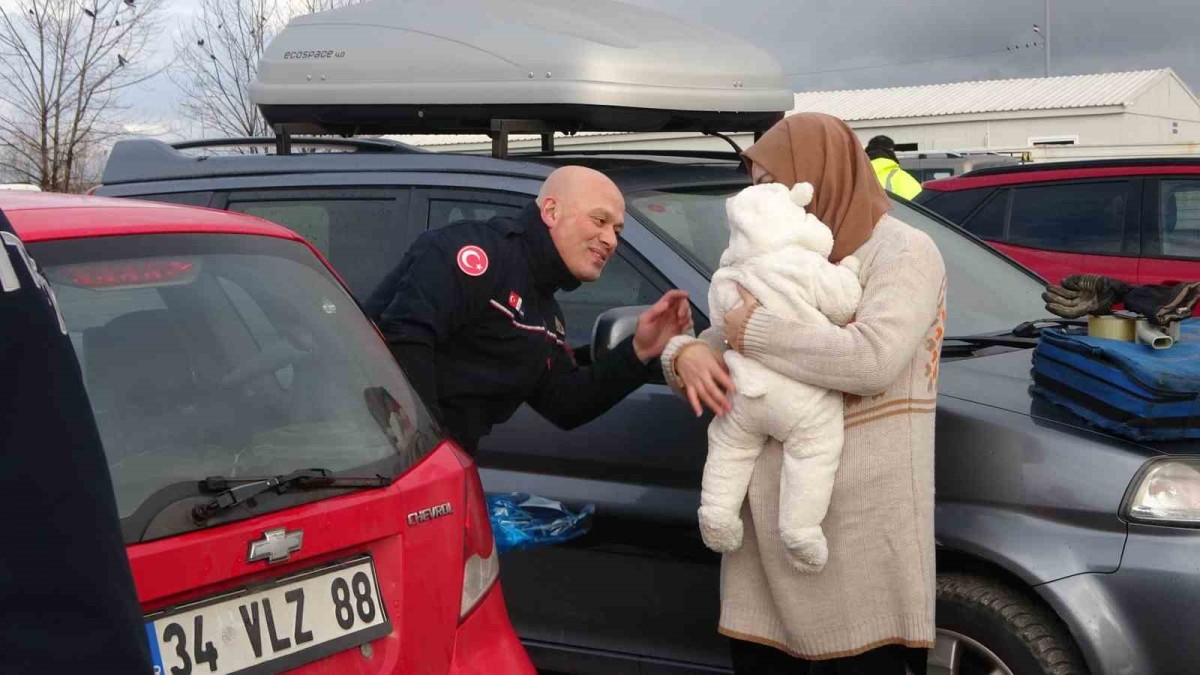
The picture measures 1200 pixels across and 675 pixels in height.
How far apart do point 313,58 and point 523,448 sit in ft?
5.00

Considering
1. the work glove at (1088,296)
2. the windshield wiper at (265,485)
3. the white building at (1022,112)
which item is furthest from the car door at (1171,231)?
the white building at (1022,112)

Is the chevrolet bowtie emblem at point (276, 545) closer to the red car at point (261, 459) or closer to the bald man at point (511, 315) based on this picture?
the red car at point (261, 459)

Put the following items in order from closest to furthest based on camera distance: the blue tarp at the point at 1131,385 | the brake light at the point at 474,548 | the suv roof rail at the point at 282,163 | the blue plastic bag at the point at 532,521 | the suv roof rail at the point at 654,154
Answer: the brake light at the point at 474,548, the blue tarp at the point at 1131,385, the blue plastic bag at the point at 532,521, the suv roof rail at the point at 282,163, the suv roof rail at the point at 654,154

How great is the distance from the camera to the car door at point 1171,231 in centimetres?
676

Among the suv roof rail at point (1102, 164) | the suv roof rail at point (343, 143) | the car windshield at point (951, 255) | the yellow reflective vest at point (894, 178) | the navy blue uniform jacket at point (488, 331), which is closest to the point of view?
the navy blue uniform jacket at point (488, 331)

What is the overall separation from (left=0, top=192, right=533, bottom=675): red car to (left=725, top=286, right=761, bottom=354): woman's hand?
61 centimetres

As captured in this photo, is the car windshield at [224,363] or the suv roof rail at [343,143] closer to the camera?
the car windshield at [224,363]

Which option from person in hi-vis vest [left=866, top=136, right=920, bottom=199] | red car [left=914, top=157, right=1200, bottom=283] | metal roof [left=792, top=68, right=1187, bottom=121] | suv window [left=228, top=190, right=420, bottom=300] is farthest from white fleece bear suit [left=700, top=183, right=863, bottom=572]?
metal roof [left=792, top=68, right=1187, bottom=121]

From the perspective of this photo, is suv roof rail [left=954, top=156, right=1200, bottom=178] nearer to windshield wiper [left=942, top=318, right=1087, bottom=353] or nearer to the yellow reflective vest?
the yellow reflective vest

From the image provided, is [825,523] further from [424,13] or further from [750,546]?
[424,13]

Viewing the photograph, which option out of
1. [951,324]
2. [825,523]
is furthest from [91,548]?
[951,324]

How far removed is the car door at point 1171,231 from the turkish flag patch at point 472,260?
476cm

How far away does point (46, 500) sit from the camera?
1.08m

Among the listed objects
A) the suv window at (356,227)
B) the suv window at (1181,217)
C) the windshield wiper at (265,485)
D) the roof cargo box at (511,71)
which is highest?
the roof cargo box at (511,71)
